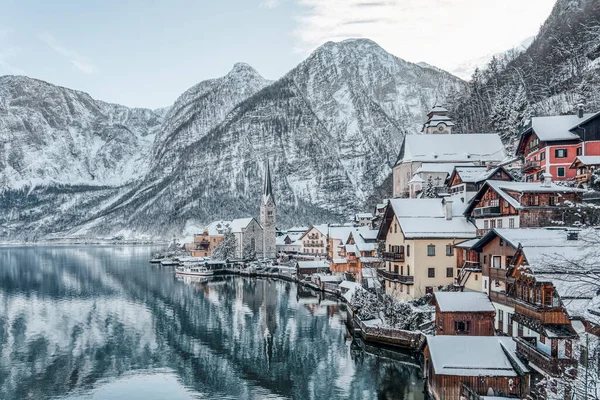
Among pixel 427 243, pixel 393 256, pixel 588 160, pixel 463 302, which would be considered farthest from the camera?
pixel 393 256

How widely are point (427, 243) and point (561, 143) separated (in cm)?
1631

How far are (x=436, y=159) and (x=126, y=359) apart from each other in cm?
4851

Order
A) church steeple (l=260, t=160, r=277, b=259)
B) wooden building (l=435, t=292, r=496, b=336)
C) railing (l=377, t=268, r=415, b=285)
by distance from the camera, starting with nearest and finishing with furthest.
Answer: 1. wooden building (l=435, t=292, r=496, b=336)
2. railing (l=377, t=268, r=415, b=285)
3. church steeple (l=260, t=160, r=277, b=259)

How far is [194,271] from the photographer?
86.5 meters

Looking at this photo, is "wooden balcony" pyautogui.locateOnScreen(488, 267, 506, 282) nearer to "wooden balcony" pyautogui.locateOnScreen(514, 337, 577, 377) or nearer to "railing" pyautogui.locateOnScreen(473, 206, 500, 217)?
"railing" pyautogui.locateOnScreen(473, 206, 500, 217)

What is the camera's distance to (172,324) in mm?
44531

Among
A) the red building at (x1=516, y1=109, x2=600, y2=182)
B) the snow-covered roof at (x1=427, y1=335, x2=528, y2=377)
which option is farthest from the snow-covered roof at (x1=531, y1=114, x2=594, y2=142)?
the snow-covered roof at (x1=427, y1=335, x2=528, y2=377)

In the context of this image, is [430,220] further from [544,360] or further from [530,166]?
[544,360]

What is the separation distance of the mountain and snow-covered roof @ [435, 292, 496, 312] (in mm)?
33826

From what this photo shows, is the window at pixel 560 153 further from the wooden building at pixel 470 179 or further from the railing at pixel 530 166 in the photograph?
the wooden building at pixel 470 179

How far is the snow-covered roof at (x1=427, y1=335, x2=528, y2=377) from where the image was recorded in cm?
1986

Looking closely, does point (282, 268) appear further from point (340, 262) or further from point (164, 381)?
point (164, 381)

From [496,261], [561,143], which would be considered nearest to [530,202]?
[496,261]

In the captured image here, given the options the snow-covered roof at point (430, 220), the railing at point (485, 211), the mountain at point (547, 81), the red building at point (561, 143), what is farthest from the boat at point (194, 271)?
the railing at point (485, 211)
